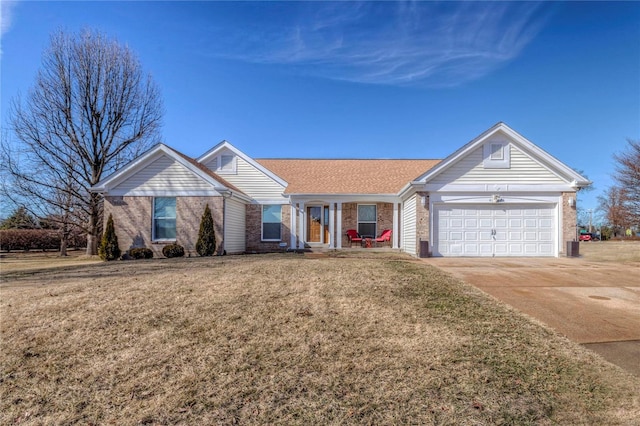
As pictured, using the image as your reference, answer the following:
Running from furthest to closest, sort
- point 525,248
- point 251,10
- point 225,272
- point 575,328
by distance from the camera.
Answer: point 525,248
point 251,10
point 225,272
point 575,328

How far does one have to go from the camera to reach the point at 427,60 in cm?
1454

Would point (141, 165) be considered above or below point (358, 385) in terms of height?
above

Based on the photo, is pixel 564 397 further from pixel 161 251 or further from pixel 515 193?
pixel 161 251

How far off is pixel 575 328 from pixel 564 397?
2.07 metres

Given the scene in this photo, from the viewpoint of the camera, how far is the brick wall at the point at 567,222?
12.4 meters

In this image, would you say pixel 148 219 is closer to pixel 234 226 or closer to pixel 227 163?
pixel 234 226

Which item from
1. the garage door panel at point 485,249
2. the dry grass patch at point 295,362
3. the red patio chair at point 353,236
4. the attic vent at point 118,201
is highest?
the attic vent at point 118,201

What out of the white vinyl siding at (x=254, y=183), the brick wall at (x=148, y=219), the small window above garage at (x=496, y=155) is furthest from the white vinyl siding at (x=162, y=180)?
the small window above garage at (x=496, y=155)

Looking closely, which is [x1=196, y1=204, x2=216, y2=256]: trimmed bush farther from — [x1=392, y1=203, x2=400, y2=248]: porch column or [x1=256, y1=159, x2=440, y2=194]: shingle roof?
[x1=392, y1=203, x2=400, y2=248]: porch column

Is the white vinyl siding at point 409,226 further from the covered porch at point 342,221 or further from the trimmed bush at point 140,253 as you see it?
the trimmed bush at point 140,253

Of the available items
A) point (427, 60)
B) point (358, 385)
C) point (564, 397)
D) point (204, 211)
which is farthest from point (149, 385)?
point (427, 60)

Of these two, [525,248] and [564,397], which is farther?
→ [525,248]

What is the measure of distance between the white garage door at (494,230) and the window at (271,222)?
7.78 metres

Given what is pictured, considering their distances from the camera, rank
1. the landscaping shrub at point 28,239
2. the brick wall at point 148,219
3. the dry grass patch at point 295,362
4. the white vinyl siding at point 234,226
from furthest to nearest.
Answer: the landscaping shrub at point 28,239 < the white vinyl siding at point 234,226 < the brick wall at point 148,219 < the dry grass patch at point 295,362
